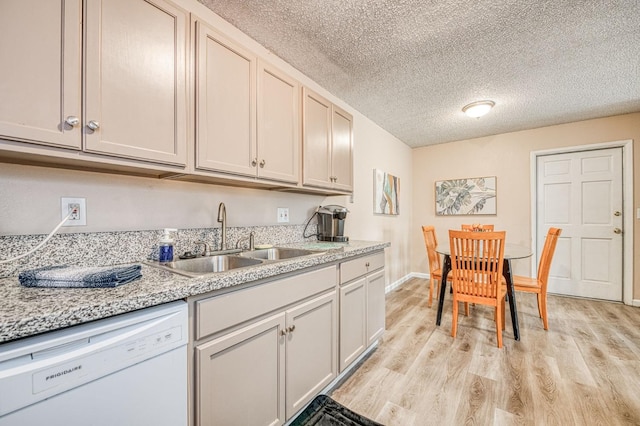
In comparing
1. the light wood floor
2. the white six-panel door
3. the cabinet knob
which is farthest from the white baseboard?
the cabinet knob

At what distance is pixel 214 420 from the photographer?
106 cm

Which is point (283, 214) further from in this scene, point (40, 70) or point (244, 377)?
point (40, 70)

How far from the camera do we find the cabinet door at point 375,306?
2.12 metres

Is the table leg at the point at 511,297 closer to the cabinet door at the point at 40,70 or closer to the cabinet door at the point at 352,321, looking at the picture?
the cabinet door at the point at 352,321

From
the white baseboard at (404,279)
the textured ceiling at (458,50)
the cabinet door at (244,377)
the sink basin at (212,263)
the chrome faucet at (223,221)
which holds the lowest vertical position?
the white baseboard at (404,279)

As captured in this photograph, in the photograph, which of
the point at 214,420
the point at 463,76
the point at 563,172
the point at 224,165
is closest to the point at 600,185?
the point at 563,172

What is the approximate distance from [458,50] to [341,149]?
1160mm

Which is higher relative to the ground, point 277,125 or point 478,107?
point 478,107

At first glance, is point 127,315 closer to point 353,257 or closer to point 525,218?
point 353,257

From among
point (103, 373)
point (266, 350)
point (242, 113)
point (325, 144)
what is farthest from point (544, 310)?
point (103, 373)

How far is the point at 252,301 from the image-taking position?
119cm

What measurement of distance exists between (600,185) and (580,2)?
9.79ft

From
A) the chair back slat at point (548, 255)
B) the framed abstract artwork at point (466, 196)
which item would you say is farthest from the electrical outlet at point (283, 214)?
the framed abstract artwork at point (466, 196)

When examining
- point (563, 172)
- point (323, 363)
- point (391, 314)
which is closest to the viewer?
point (323, 363)
